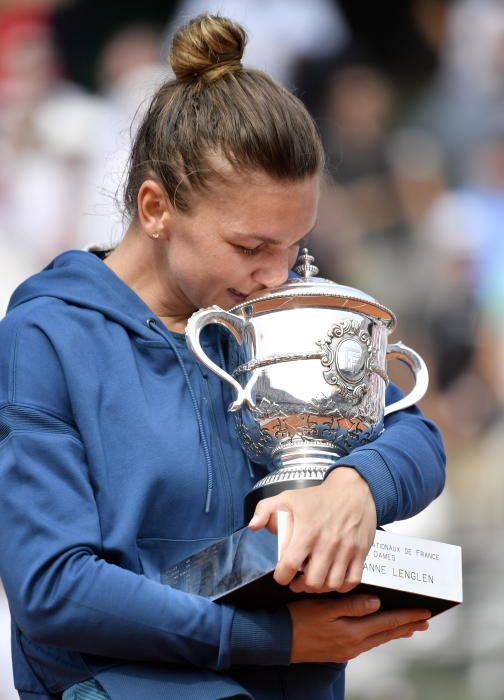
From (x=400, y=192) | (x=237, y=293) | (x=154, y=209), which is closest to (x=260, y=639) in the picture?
(x=237, y=293)

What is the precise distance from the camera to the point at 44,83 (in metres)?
3.55

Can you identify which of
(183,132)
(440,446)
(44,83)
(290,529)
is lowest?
(290,529)

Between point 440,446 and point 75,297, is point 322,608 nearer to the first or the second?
point 440,446

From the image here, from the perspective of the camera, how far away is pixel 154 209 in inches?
52.9

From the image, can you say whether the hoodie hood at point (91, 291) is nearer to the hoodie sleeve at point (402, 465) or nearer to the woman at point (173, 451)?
the woman at point (173, 451)

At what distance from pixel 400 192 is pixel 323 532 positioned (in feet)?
8.82

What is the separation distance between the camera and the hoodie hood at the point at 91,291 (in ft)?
4.22

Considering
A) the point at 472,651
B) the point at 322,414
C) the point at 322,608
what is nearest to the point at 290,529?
the point at 322,608

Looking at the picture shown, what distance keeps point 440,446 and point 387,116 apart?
8.27 feet

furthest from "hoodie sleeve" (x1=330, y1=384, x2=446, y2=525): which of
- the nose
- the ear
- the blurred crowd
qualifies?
the blurred crowd

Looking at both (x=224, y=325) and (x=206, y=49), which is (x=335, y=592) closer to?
(x=224, y=325)

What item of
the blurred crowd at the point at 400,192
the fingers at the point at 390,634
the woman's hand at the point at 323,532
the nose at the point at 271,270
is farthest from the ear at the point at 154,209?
the blurred crowd at the point at 400,192

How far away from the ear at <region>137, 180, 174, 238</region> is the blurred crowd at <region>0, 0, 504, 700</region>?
1.94 m

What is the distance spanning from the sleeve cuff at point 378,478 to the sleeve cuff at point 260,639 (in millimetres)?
142
